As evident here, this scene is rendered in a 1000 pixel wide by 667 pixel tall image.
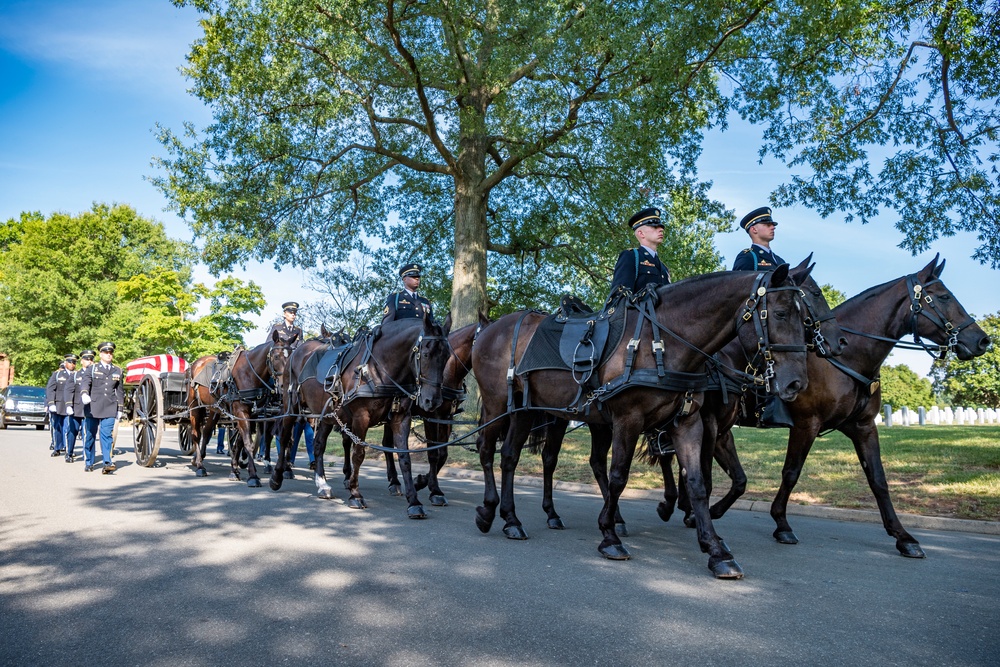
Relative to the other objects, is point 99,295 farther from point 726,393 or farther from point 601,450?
point 726,393

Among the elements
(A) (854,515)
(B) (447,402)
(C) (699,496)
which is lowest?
(A) (854,515)

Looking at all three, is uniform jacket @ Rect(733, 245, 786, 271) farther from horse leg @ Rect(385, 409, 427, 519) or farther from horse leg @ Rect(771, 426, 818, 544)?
horse leg @ Rect(385, 409, 427, 519)

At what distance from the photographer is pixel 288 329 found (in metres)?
12.7

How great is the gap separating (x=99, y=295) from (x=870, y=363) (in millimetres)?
47530

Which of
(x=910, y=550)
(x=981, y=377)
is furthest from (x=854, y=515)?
(x=981, y=377)

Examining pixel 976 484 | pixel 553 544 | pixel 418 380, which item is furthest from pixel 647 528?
pixel 976 484

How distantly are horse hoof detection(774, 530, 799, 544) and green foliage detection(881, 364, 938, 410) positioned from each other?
6112 cm

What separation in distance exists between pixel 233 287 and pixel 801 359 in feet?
113

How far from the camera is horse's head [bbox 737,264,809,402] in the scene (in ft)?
17.3

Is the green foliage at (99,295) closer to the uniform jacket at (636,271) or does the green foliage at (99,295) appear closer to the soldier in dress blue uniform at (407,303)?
the soldier in dress blue uniform at (407,303)

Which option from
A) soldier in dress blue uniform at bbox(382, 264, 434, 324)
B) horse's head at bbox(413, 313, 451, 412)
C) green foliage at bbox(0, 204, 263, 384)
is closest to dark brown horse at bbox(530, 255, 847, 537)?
horse's head at bbox(413, 313, 451, 412)

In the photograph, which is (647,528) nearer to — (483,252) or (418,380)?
(418,380)

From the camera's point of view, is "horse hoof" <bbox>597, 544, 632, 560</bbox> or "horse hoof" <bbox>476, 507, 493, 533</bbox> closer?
"horse hoof" <bbox>597, 544, 632, 560</bbox>

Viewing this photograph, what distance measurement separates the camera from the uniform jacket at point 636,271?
6895 millimetres
